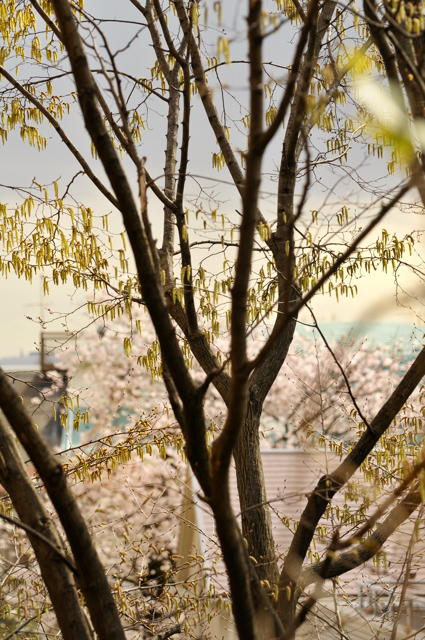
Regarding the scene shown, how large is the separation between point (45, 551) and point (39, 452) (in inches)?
11.3

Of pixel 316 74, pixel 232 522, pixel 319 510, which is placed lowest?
pixel 319 510

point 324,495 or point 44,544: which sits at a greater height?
point 44,544

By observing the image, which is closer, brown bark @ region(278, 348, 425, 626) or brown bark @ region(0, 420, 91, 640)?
brown bark @ region(0, 420, 91, 640)

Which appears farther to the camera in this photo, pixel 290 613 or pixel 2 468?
pixel 290 613

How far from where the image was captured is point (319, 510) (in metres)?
2.69

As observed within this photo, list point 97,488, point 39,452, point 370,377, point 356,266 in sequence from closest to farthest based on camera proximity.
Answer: point 39,452, point 356,266, point 97,488, point 370,377

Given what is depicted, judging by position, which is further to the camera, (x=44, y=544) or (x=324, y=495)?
(x=324, y=495)

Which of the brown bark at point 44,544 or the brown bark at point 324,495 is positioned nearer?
the brown bark at point 44,544

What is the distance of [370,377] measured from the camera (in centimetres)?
853

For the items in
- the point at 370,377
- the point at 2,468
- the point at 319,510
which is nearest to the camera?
the point at 2,468

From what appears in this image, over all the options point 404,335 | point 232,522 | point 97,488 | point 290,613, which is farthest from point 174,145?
point 97,488

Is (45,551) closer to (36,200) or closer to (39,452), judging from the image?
(39,452)

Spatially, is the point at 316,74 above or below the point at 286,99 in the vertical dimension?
above

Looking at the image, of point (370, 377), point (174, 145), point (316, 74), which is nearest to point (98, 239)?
point (174, 145)
